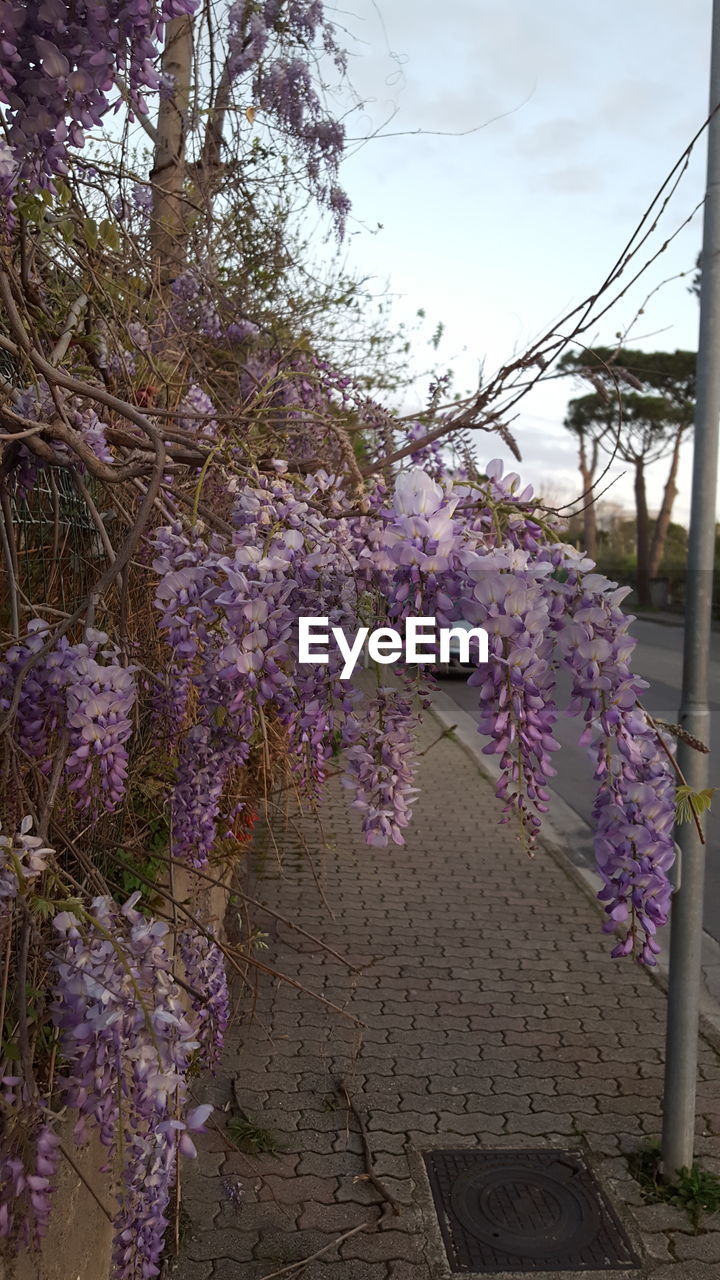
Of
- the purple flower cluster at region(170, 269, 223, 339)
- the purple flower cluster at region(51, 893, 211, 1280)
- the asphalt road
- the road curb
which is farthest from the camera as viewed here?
the asphalt road

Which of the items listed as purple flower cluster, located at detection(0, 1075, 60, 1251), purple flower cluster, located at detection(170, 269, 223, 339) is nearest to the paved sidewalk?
purple flower cluster, located at detection(0, 1075, 60, 1251)

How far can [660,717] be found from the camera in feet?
43.3

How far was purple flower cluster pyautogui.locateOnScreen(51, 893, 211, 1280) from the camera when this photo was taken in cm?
176

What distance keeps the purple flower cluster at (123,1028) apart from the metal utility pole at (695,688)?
7.58ft

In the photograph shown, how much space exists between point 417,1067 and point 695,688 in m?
2.08

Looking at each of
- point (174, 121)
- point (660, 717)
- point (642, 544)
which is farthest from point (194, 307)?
point (642, 544)

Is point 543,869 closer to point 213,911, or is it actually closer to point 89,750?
point 213,911

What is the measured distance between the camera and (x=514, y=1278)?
335 cm

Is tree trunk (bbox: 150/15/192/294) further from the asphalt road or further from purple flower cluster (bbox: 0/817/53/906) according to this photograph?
purple flower cluster (bbox: 0/817/53/906)

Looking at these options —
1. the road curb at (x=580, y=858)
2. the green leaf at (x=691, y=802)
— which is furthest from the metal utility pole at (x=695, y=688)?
the green leaf at (x=691, y=802)

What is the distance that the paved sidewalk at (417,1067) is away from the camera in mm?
3535

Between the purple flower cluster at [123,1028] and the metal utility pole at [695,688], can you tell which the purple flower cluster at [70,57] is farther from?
the metal utility pole at [695,688]

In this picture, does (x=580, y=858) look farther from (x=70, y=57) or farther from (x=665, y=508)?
(x=665, y=508)

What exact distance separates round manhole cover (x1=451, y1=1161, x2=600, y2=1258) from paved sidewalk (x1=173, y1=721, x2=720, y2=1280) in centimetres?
13
